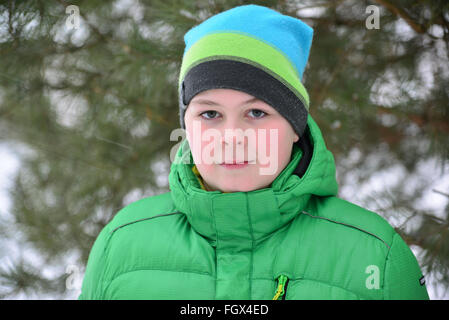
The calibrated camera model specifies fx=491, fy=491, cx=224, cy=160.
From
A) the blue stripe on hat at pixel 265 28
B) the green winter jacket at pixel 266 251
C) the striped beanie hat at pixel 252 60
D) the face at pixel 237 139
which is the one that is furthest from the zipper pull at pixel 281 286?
the blue stripe on hat at pixel 265 28

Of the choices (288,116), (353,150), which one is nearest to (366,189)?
(353,150)

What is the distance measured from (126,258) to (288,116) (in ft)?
1.38

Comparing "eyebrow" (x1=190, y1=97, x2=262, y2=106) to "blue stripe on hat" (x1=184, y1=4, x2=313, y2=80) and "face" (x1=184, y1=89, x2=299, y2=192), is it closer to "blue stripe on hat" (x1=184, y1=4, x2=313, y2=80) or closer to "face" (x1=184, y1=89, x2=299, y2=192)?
"face" (x1=184, y1=89, x2=299, y2=192)

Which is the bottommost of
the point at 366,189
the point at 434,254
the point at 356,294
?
the point at 356,294

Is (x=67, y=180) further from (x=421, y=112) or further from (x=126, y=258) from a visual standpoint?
(x=421, y=112)

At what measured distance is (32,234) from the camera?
60.4 inches

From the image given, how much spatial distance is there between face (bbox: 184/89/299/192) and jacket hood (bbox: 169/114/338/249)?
34 mm

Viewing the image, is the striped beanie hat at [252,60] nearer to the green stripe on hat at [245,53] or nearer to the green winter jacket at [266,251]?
the green stripe on hat at [245,53]

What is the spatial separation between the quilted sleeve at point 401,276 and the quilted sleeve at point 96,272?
0.55 m

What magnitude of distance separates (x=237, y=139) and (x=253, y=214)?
0.14 meters

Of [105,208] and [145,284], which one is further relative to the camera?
[105,208]

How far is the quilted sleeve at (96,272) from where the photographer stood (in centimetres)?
99

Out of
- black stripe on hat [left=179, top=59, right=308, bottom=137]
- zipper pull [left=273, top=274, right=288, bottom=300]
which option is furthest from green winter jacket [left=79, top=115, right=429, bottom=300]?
black stripe on hat [left=179, top=59, right=308, bottom=137]

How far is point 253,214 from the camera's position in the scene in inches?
35.6
